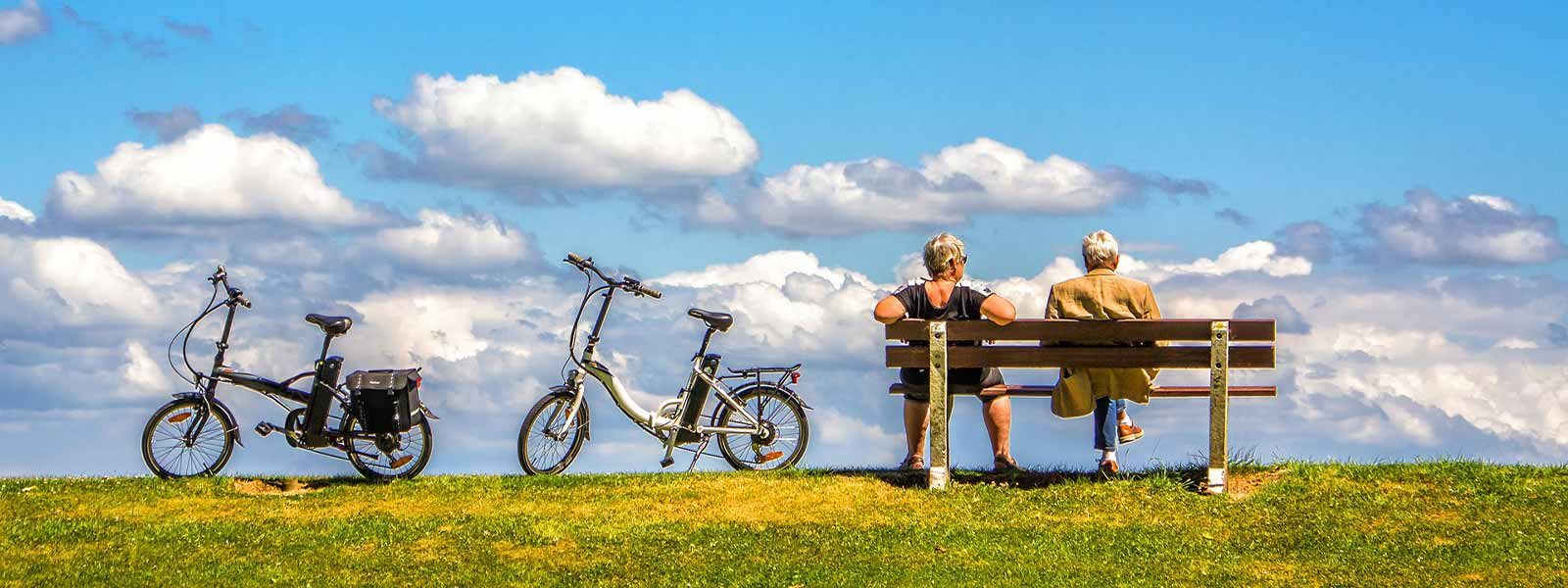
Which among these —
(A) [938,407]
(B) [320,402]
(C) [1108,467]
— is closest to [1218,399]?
(C) [1108,467]

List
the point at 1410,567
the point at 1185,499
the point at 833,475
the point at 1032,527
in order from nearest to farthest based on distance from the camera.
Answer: the point at 1410,567 → the point at 1032,527 → the point at 1185,499 → the point at 833,475

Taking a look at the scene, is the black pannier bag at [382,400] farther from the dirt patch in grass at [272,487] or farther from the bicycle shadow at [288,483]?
the dirt patch in grass at [272,487]

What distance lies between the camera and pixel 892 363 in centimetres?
1365

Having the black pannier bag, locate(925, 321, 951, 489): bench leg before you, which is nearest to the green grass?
locate(925, 321, 951, 489): bench leg

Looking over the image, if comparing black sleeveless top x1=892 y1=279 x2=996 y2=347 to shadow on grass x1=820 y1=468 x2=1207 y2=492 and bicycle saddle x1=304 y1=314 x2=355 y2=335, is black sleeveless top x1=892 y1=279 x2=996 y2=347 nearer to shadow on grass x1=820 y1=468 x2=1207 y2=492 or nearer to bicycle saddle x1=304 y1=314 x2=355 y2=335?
shadow on grass x1=820 y1=468 x2=1207 y2=492

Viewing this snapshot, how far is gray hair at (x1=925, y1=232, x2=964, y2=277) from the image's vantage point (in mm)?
13617

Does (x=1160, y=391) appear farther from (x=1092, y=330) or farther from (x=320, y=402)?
(x=320, y=402)

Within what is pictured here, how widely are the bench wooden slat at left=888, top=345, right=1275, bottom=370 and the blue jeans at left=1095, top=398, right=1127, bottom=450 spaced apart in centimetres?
53

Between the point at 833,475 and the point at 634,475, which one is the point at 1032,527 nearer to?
the point at 833,475

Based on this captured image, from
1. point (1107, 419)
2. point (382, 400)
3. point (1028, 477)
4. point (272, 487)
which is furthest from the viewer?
point (272, 487)

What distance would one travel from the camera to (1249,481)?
13734mm

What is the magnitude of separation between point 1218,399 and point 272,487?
27.3ft

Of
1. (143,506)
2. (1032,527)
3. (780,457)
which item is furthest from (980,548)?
(143,506)

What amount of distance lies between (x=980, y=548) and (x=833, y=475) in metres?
2.76
